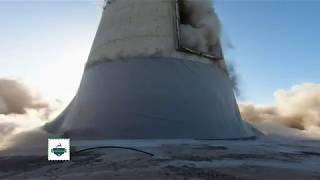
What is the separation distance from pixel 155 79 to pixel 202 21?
5105 millimetres

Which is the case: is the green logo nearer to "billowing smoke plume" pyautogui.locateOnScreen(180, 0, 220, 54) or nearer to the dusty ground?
the dusty ground

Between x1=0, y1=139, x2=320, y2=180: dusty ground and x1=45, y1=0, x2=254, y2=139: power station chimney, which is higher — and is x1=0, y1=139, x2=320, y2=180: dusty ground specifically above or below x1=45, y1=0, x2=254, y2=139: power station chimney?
below

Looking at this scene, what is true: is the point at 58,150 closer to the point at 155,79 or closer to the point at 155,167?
the point at 155,167

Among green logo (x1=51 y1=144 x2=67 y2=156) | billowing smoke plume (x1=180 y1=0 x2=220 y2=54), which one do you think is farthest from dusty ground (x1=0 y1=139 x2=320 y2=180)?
billowing smoke plume (x1=180 y1=0 x2=220 y2=54)

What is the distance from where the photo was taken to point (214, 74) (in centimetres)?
2059

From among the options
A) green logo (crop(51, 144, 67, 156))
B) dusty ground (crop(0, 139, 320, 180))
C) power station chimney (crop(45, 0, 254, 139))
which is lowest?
dusty ground (crop(0, 139, 320, 180))

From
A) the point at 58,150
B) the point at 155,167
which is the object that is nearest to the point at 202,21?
the point at 58,150

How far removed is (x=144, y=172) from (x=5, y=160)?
170 inches

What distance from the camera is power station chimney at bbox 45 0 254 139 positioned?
17.8 metres

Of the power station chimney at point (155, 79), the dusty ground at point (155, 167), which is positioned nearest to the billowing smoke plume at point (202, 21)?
the power station chimney at point (155, 79)

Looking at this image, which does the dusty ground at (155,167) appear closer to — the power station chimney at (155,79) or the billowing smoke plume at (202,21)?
the power station chimney at (155,79)

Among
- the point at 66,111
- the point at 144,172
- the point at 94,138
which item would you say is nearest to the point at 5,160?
the point at 144,172

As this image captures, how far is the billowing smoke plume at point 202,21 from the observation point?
69.1 ft

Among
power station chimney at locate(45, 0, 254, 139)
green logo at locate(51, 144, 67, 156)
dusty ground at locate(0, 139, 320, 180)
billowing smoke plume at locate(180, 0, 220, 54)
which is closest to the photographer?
dusty ground at locate(0, 139, 320, 180)
